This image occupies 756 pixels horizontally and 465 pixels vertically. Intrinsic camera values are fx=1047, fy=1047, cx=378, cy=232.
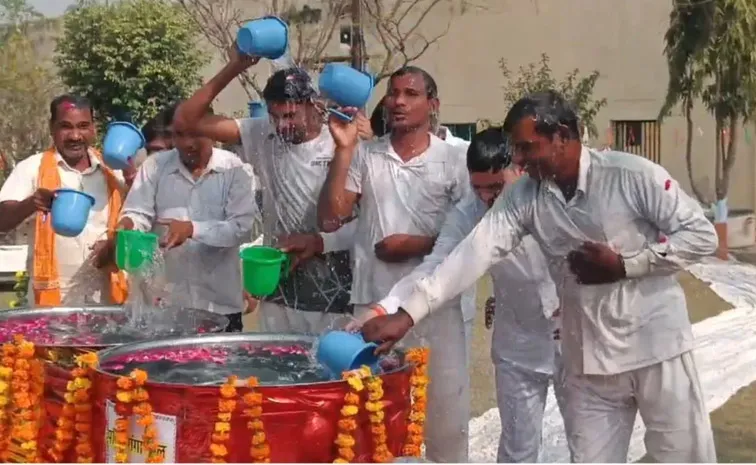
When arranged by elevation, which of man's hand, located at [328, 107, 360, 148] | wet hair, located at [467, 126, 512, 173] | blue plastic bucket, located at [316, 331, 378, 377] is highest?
man's hand, located at [328, 107, 360, 148]

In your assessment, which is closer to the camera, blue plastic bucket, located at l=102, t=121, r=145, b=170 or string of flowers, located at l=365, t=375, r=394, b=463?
string of flowers, located at l=365, t=375, r=394, b=463

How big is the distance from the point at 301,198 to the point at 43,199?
1.05 metres

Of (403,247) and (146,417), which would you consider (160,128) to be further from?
(146,417)

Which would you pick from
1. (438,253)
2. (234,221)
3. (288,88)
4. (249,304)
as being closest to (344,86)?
(288,88)

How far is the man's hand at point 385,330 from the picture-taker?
304 centimetres

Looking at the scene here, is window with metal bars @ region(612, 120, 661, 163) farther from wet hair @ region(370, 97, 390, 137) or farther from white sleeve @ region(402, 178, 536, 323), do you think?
white sleeve @ region(402, 178, 536, 323)

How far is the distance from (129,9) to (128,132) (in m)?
12.5

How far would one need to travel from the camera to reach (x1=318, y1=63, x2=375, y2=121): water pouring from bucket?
398 cm

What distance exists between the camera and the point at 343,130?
4047 mm

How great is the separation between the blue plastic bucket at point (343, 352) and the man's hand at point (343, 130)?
49.3 inches

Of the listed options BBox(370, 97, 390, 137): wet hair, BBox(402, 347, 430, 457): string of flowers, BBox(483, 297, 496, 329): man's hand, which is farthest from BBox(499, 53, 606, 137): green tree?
BBox(402, 347, 430, 457): string of flowers

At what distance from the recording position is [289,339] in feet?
11.2

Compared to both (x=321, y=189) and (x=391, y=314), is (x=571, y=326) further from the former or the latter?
(x=321, y=189)

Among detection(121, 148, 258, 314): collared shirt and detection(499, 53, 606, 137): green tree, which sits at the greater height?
detection(499, 53, 606, 137): green tree
